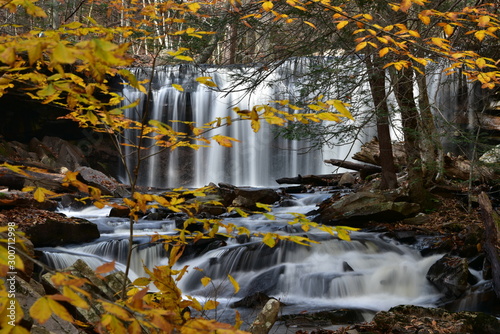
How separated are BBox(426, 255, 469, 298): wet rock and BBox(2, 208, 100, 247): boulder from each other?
536 cm

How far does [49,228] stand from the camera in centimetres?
713

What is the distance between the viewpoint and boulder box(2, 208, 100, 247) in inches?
274

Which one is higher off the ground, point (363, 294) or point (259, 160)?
point (259, 160)

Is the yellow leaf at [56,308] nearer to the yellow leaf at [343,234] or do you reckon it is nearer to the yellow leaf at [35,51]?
the yellow leaf at [35,51]

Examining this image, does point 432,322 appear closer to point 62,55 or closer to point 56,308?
point 56,308

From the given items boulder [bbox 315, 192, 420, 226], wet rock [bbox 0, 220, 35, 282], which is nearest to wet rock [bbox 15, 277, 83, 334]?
wet rock [bbox 0, 220, 35, 282]

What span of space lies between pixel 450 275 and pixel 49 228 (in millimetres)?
5823

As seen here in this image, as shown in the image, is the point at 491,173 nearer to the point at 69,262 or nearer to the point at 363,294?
the point at 363,294

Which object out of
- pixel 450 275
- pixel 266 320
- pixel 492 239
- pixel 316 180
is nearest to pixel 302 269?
pixel 450 275

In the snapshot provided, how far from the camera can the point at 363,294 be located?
19.1 ft

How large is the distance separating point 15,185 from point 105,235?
2615 millimetres

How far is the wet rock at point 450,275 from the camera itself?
18.4 ft

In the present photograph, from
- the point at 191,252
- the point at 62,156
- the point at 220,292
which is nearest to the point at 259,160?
the point at 62,156

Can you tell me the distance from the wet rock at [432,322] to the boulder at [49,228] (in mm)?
5181
